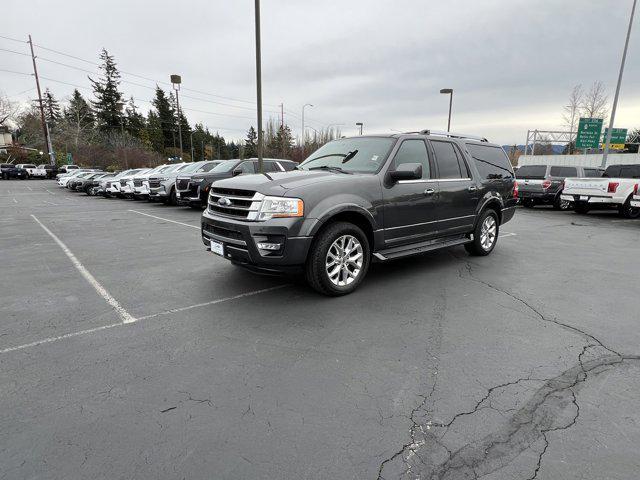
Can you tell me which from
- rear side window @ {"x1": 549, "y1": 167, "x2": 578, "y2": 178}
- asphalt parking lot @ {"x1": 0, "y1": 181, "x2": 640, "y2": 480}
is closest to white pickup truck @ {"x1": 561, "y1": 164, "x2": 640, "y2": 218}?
rear side window @ {"x1": 549, "y1": 167, "x2": 578, "y2": 178}

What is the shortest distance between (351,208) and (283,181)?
88cm

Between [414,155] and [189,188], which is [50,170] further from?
[414,155]

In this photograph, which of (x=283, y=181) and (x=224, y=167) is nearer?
(x=283, y=181)

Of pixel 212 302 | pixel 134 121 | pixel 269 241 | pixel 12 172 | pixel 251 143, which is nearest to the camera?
pixel 269 241

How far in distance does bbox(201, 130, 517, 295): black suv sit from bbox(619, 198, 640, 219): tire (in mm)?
9427

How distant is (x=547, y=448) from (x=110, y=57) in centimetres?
8758

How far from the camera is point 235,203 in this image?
182 inches

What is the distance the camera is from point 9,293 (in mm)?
4777

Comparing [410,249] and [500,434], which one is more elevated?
[410,249]

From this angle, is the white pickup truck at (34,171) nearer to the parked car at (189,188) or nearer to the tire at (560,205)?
the parked car at (189,188)

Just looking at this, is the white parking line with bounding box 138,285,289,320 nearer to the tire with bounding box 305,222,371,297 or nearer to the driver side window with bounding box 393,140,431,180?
the tire with bounding box 305,222,371,297

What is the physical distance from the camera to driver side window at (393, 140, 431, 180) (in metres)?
5.21

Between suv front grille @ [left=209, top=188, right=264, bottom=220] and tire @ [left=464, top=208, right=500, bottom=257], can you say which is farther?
tire @ [left=464, top=208, right=500, bottom=257]

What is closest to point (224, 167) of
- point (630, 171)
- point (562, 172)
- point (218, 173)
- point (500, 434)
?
point (218, 173)
